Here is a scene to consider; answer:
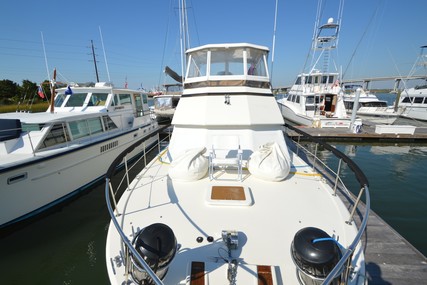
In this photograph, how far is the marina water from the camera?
4199 mm

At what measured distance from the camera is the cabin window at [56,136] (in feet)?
20.9

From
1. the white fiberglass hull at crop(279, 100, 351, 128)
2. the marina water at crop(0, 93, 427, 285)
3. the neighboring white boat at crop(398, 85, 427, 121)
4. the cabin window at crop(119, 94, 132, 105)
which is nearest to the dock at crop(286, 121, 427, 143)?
the white fiberglass hull at crop(279, 100, 351, 128)

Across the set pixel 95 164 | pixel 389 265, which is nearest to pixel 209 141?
pixel 389 265

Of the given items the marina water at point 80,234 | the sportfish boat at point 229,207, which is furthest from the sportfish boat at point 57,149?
the sportfish boat at point 229,207

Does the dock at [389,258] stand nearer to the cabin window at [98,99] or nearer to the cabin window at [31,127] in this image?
the cabin window at [31,127]

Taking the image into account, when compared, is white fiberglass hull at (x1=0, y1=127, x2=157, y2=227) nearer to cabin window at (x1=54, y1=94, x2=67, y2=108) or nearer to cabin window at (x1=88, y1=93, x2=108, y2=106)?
cabin window at (x1=88, y1=93, x2=108, y2=106)

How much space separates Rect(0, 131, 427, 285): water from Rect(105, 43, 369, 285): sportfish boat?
2.35 metres

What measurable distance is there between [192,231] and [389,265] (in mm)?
3438

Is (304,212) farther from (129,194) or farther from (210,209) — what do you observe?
(129,194)

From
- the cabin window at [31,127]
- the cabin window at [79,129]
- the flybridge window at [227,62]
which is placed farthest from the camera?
the cabin window at [79,129]

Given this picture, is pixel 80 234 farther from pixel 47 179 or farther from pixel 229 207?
pixel 229 207

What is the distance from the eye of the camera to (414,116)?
75.8 ft

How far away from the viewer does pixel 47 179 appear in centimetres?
594

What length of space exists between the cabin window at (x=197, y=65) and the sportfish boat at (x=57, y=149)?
226cm
